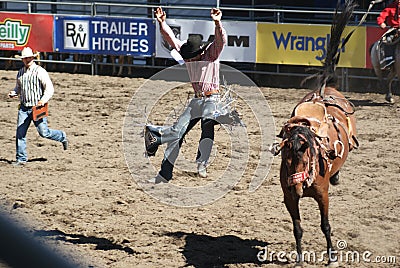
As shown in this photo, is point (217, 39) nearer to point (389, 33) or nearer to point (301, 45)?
point (389, 33)

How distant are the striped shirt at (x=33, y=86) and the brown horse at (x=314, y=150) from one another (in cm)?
365

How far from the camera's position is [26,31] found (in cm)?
1537

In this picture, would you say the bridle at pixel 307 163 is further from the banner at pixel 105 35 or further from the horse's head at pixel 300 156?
the banner at pixel 105 35

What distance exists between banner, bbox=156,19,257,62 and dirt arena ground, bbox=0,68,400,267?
4.30 metres

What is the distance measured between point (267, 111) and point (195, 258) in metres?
6.75

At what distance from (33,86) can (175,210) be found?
8.68 feet

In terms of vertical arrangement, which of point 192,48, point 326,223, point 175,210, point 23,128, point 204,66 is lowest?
point 175,210

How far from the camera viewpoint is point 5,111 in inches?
455

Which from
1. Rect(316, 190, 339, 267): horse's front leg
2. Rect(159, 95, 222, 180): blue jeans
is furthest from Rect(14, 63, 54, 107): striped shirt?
Rect(316, 190, 339, 267): horse's front leg

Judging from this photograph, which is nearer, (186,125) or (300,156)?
(300,156)

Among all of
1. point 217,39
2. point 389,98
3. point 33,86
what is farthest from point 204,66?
point 389,98

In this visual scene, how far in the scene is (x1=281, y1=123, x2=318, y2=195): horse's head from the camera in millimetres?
4453

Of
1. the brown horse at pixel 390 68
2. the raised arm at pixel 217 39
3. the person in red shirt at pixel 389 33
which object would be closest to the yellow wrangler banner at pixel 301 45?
the brown horse at pixel 390 68

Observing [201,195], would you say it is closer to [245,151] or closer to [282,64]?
[245,151]
